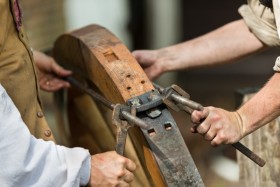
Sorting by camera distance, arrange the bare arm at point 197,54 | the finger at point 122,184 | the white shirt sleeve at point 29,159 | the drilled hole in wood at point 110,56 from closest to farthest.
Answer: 1. the white shirt sleeve at point 29,159
2. the finger at point 122,184
3. the drilled hole in wood at point 110,56
4. the bare arm at point 197,54

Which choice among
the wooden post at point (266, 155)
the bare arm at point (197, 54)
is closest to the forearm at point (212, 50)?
the bare arm at point (197, 54)

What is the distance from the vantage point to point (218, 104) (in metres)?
5.28

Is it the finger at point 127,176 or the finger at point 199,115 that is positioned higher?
the finger at point 199,115

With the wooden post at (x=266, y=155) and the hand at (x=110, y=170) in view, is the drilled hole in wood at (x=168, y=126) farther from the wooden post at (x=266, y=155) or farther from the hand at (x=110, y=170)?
the wooden post at (x=266, y=155)

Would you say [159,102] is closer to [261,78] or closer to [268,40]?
[268,40]

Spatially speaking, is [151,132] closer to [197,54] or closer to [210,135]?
[210,135]

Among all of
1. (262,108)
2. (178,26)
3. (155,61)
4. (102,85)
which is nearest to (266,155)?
(262,108)

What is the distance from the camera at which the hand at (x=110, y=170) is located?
6.42ft

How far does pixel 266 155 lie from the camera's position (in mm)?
2543

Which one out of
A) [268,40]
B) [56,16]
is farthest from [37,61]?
[56,16]

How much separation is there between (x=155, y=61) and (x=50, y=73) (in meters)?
0.39

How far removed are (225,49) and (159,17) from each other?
2922 mm

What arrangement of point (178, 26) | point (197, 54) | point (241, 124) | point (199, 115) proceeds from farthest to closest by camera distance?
1. point (178, 26)
2. point (197, 54)
3. point (241, 124)
4. point (199, 115)

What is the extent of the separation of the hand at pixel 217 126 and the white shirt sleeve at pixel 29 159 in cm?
33
